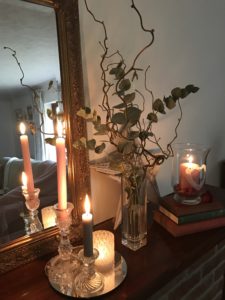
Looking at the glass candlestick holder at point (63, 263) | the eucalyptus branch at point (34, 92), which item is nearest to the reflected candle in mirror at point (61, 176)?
the glass candlestick holder at point (63, 263)

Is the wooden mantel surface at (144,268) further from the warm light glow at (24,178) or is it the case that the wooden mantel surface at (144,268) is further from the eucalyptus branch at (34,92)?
the eucalyptus branch at (34,92)

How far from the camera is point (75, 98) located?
778 mm

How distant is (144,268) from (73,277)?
0.65 feet

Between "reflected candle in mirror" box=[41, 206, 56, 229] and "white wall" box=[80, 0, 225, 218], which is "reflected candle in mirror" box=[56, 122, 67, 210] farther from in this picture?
"white wall" box=[80, 0, 225, 218]

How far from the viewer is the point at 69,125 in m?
0.77

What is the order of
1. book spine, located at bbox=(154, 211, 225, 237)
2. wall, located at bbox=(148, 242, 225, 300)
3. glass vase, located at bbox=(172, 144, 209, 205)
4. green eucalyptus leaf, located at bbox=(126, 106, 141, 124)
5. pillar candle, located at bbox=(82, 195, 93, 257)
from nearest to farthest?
1. pillar candle, located at bbox=(82, 195, 93, 257)
2. green eucalyptus leaf, located at bbox=(126, 106, 141, 124)
3. book spine, located at bbox=(154, 211, 225, 237)
4. glass vase, located at bbox=(172, 144, 209, 205)
5. wall, located at bbox=(148, 242, 225, 300)

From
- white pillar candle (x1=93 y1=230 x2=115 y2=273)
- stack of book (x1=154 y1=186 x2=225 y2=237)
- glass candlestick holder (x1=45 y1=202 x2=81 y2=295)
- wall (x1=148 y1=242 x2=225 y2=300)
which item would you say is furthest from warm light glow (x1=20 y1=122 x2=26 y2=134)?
wall (x1=148 y1=242 x2=225 y2=300)

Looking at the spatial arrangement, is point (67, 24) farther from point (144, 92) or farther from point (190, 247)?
point (190, 247)

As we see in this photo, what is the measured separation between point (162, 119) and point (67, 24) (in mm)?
613

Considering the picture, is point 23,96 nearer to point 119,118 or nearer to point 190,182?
point 119,118

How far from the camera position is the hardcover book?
86 centimetres

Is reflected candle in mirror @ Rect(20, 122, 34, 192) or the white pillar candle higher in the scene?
reflected candle in mirror @ Rect(20, 122, 34, 192)

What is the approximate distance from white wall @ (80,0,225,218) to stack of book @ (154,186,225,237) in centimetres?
29

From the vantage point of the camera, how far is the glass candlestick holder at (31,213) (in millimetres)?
731
